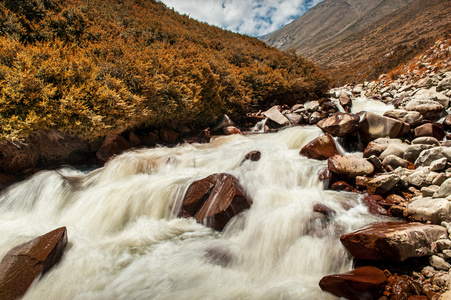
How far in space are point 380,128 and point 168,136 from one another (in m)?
10.3

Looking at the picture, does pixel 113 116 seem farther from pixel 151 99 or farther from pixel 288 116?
pixel 288 116

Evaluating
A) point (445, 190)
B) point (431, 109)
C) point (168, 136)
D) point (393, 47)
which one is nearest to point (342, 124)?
point (431, 109)

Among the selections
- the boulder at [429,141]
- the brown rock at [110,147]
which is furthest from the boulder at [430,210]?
the brown rock at [110,147]

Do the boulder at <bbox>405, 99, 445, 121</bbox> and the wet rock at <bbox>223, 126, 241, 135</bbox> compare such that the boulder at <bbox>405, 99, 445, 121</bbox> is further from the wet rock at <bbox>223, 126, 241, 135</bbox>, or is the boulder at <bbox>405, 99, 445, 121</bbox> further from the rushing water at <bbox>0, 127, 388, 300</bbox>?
the wet rock at <bbox>223, 126, 241, 135</bbox>

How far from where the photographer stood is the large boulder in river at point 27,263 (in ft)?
13.2

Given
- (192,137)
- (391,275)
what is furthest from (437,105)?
(192,137)

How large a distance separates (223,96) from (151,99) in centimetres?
552

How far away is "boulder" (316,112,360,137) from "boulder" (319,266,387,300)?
6.98 m

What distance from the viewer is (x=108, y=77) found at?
8.67 m

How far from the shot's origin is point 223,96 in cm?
1440

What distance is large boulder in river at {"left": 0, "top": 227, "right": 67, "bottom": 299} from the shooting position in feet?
13.2

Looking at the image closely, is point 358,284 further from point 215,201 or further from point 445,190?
point 215,201

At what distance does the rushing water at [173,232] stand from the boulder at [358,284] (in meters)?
0.22

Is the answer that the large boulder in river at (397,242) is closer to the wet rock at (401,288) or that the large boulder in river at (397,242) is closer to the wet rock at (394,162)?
the wet rock at (401,288)
